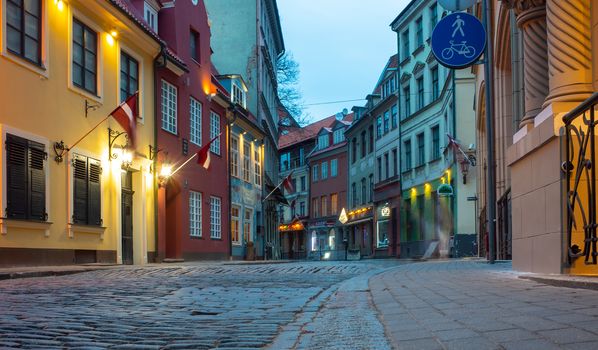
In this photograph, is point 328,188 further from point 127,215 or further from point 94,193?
point 94,193

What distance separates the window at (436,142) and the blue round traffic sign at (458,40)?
23.8m

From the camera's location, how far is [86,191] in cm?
1596

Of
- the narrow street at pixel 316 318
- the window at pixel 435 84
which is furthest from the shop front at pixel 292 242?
the narrow street at pixel 316 318

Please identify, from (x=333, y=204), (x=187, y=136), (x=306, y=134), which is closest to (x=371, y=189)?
(x=333, y=204)

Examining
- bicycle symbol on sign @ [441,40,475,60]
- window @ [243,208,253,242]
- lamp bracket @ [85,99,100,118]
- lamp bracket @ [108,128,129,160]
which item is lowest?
window @ [243,208,253,242]

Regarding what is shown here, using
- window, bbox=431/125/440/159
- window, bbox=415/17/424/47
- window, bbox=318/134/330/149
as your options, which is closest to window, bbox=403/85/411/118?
window, bbox=415/17/424/47

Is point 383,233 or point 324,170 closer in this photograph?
point 383,233

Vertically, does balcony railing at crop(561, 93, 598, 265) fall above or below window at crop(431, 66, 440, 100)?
below

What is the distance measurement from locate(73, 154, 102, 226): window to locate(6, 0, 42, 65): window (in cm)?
266

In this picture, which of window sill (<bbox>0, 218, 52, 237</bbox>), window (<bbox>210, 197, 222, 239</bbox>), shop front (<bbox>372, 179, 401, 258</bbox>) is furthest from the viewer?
shop front (<bbox>372, 179, 401, 258</bbox>)

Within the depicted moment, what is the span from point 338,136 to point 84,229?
46746 millimetres

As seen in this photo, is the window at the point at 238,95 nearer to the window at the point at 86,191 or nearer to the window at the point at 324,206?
the window at the point at 86,191

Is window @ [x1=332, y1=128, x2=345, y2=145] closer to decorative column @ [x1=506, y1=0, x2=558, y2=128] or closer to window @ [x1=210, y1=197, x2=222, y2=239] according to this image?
window @ [x1=210, y1=197, x2=222, y2=239]

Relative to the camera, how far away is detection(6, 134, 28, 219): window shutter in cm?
1288
